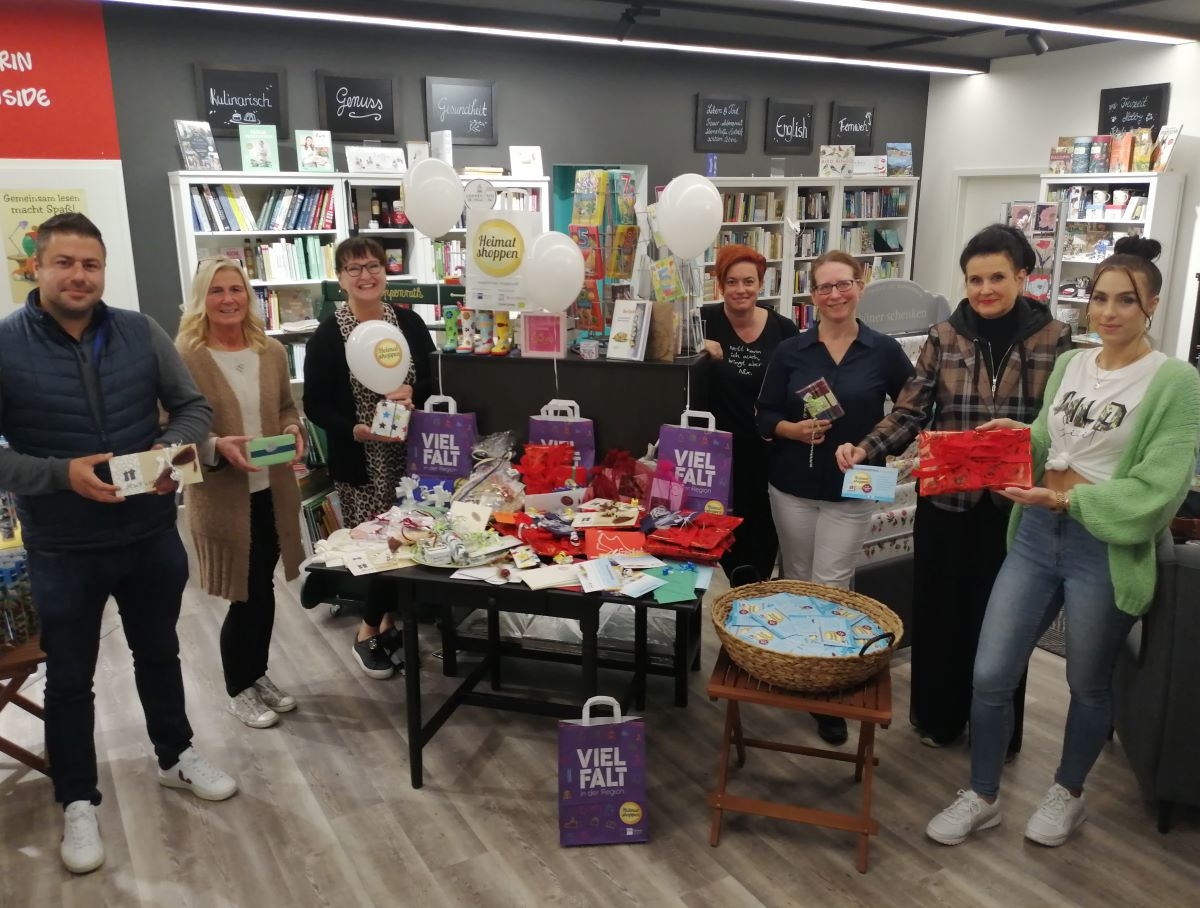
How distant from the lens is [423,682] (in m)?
3.59

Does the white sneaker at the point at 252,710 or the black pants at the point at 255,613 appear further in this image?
the white sneaker at the point at 252,710

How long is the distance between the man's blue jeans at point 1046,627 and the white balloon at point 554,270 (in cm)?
155

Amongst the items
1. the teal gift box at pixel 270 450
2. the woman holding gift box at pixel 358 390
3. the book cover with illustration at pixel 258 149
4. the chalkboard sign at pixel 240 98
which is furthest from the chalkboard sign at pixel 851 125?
the teal gift box at pixel 270 450

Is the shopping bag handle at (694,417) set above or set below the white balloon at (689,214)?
below

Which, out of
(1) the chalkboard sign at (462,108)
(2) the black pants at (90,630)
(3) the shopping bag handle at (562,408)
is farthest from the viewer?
(1) the chalkboard sign at (462,108)

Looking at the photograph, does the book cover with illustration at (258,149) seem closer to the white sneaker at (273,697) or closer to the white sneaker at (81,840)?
the white sneaker at (273,697)

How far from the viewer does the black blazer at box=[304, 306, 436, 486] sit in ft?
11.0

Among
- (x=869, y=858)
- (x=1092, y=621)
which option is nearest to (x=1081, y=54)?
(x=1092, y=621)

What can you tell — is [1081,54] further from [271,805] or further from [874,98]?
[271,805]

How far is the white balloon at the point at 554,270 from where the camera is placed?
291 cm

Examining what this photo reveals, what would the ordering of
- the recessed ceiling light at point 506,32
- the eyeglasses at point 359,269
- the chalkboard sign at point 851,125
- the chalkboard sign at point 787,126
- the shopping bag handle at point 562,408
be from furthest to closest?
1. the chalkboard sign at point 851,125
2. the chalkboard sign at point 787,126
3. the recessed ceiling light at point 506,32
4. the eyeglasses at point 359,269
5. the shopping bag handle at point 562,408

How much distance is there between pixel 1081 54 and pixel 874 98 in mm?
1871

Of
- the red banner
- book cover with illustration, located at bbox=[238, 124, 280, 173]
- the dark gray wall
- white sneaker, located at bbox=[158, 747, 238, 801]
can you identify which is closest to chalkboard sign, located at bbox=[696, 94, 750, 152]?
the dark gray wall

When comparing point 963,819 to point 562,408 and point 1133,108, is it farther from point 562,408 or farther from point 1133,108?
point 1133,108
